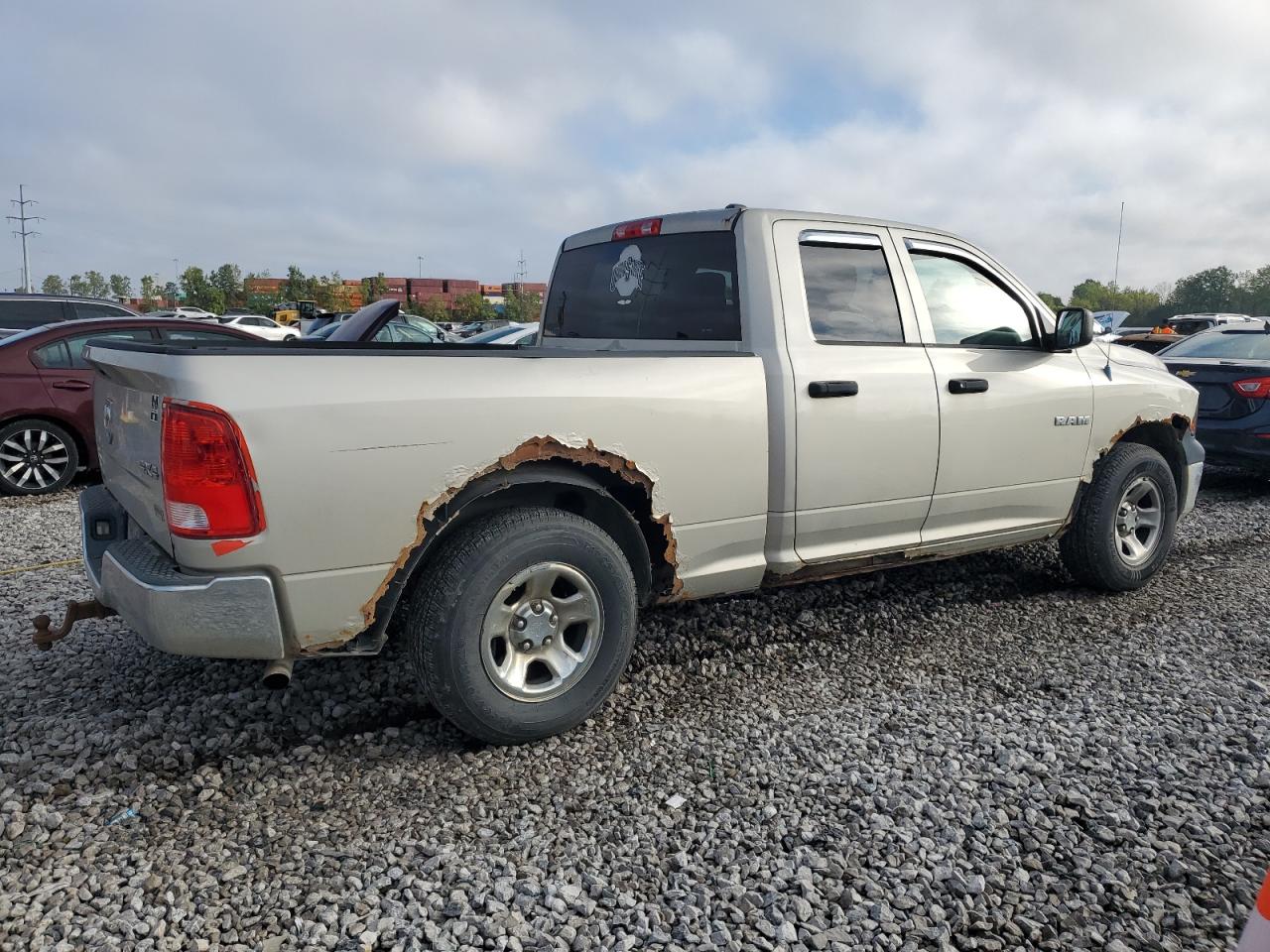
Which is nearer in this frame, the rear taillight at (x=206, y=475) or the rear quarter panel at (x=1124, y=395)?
the rear taillight at (x=206, y=475)

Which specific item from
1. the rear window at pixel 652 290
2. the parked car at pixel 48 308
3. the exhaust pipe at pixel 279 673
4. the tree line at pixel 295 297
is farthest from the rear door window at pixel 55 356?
the tree line at pixel 295 297

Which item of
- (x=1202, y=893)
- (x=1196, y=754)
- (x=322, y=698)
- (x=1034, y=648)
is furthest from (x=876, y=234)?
(x=322, y=698)

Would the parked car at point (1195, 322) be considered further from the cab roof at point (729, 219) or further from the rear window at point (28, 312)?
the rear window at point (28, 312)

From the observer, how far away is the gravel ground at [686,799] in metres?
2.36

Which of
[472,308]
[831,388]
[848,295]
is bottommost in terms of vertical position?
[831,388]

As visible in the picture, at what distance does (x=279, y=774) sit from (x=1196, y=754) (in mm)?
3202

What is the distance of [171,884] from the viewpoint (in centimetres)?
248

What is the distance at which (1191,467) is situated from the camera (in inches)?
207

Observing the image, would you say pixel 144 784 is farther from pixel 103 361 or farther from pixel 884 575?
pixel 884 575

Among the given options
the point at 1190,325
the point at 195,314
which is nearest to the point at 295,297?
the point at 195,314

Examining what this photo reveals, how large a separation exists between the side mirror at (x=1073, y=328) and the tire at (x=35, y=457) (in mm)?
7894

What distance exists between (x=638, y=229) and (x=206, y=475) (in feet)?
7.84

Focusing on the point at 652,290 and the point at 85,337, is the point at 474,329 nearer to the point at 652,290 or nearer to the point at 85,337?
the point at 85,337

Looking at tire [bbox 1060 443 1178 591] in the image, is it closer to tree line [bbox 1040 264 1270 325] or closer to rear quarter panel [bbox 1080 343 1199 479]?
rear quarter panel [bbox 1080 343 1199 479]
